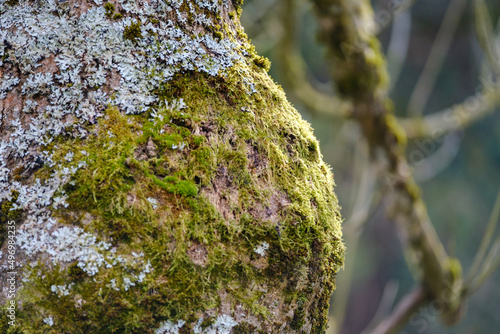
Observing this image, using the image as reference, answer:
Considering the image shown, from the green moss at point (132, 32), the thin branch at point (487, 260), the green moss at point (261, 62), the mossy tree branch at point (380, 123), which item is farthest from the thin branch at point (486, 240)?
the green moss at point (132, 32)

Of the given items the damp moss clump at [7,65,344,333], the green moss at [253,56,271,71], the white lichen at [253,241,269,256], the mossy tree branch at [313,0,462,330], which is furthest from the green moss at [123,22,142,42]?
the mossy tree branch at [313,0,462,330]

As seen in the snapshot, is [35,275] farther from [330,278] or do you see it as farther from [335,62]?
[335,62]

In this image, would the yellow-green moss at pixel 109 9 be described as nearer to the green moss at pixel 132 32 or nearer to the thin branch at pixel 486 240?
the green moss at pixel 132 32

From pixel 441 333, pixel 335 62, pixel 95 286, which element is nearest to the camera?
pixel 95 286

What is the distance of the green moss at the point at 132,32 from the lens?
95 cm

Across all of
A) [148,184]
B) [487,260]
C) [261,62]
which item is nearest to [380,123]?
[487,260]

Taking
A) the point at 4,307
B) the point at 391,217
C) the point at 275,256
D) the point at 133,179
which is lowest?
the point at 4,307

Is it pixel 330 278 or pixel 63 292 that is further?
pixel 330 278

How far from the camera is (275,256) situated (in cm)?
92

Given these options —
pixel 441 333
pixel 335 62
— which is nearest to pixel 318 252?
pixel 335 62

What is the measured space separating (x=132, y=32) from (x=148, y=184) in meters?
0.35

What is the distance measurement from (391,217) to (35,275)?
2.18 metres

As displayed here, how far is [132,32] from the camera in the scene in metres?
0.95

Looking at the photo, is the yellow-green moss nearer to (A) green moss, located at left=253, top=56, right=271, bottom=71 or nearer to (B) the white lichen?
(A) green moss, located at left=253, top=56, right=271, bottom=71
